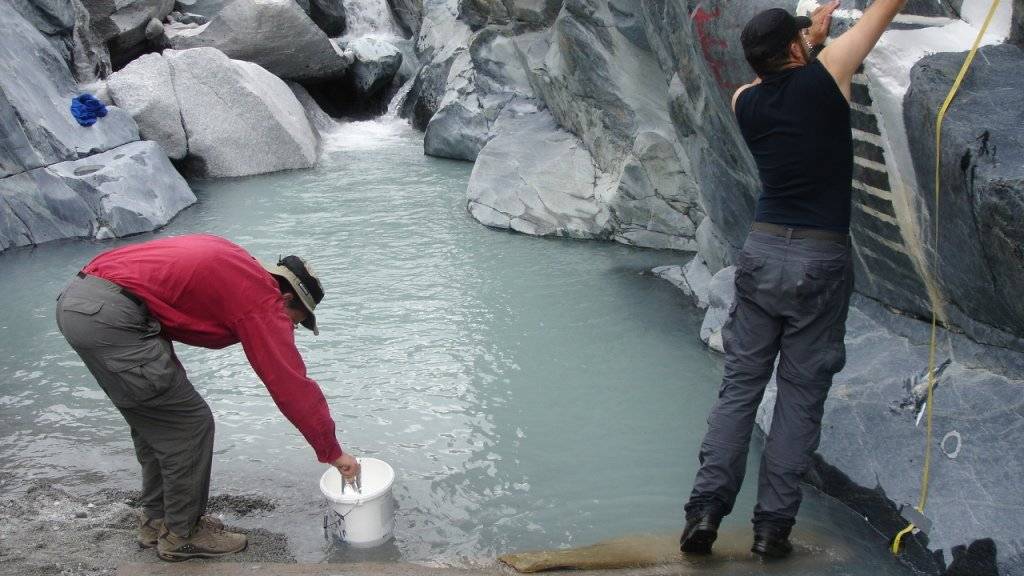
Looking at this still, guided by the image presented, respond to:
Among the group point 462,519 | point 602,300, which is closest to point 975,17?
point 462,519

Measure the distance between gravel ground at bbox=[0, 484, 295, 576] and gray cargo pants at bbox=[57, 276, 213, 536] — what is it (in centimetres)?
30

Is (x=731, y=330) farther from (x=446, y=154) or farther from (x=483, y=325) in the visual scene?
(x=446, y=154)

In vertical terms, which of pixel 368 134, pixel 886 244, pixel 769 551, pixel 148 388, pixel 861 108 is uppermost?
pixel 861 108

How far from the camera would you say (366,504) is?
3660 mm

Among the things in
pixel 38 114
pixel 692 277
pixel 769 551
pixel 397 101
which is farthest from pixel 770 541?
pixel 397 101

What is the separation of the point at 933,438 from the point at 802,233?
1.35 metres

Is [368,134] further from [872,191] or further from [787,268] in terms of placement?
[787,268]

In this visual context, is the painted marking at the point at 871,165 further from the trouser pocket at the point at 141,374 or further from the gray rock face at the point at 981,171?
the trouser pocket at the point at 141,374

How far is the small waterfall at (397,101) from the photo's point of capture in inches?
696

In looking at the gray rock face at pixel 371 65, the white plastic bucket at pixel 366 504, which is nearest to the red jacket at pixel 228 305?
the white plastic bucket at pixel 366 504

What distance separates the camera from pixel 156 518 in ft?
12.2

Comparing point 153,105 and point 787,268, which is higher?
point 787,268

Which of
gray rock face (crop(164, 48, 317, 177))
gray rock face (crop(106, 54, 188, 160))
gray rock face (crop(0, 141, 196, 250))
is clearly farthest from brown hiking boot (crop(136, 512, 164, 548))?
gray rock face (crop(164, 48, 317, 177))

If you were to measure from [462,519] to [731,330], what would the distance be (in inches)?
60.2
